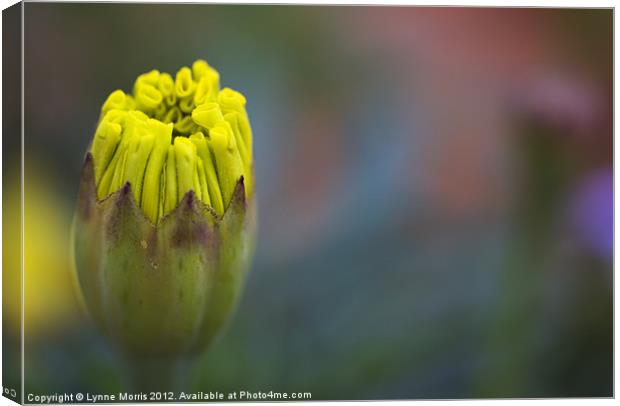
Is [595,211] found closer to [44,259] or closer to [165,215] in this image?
[165,215]

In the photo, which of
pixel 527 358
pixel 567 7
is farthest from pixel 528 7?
pixel 527 358

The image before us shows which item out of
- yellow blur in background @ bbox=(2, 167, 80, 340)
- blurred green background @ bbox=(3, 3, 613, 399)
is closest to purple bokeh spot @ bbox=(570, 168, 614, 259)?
blurred green background @ bbox=(3, 3, 613, 399)

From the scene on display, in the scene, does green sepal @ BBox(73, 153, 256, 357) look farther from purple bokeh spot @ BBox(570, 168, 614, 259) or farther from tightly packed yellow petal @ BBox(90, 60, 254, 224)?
purple bokeh spot @ BBox(570, 168, 614, 259)

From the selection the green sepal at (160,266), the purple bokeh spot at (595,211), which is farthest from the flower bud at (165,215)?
the purple bokeh spot at (595,211)

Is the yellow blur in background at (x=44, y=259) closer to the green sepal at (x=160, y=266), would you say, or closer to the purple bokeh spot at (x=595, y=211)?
the green sepal at (x=160, y=266)

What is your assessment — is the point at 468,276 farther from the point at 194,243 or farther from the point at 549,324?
the point at 194,243

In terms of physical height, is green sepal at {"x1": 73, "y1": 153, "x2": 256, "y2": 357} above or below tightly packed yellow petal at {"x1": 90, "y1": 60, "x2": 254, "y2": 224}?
below
